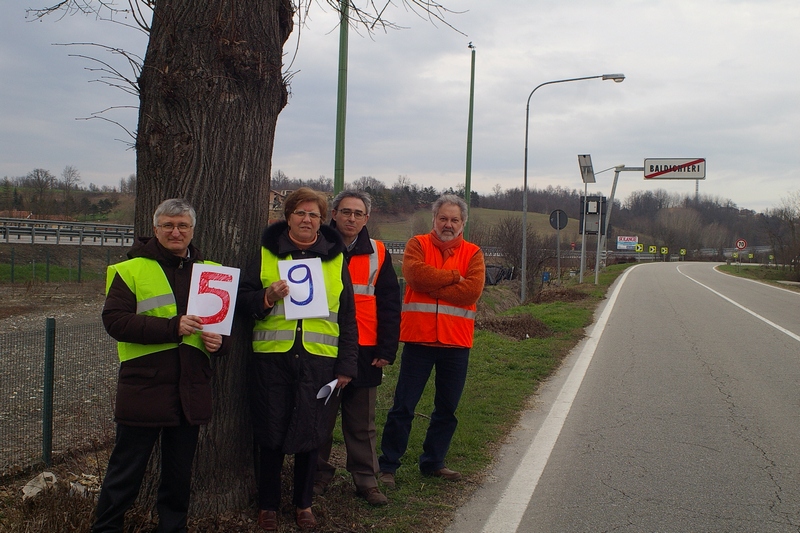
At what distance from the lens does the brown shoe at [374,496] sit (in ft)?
14.4

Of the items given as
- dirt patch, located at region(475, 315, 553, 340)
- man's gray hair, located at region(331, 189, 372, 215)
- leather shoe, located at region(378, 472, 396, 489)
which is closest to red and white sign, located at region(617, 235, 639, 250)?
dirt patch, located at region(475, 315, 553, 340)

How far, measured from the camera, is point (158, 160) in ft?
12.8

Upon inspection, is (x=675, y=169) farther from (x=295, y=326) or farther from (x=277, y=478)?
(x=277, y=478)

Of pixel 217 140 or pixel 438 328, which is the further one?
pixel 438 328

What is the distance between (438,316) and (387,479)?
1218 mm

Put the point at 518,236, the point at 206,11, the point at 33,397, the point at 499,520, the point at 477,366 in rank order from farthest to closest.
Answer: the point at 518,236, the point at 477,366, the point at 33,397, the point at 499,520, the point at 206,11

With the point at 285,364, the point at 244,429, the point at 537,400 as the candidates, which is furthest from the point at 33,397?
the point at 537,400

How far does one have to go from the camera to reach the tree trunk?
387cm

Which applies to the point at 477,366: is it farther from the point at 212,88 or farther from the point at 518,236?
the point at 518,236

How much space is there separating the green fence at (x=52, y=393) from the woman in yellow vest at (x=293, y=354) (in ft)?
5.60

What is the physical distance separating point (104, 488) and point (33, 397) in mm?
3122

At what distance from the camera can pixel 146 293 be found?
3434 millimetres

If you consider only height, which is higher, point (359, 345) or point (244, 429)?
point (359, 345)

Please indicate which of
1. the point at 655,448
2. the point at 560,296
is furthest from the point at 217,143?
the point at 560,296
